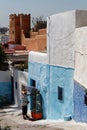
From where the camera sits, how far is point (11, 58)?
2491 cm

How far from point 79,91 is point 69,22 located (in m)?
2.59

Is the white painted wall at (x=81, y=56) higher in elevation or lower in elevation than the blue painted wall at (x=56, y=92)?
higher

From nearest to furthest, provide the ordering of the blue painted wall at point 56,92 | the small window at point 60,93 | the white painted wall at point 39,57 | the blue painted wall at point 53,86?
1. the blue painted wall at point 56,92
2. the blue painted wall at point 53,86
3. the small window at point 60,93
4. the white painted wall at point 39,57

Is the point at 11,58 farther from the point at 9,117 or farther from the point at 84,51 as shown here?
the point at 84,51

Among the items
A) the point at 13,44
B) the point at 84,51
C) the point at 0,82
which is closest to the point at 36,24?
the point at 13,44

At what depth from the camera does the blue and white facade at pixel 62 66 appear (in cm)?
1159

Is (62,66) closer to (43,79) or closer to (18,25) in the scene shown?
(43,79)

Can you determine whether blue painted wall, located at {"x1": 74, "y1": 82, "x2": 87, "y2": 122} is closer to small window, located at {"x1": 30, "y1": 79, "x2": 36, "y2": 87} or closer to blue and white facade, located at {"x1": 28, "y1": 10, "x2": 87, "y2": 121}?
blue and white facade, located at {"x1": 28, "y1": 10, "x2": 87, "y2": 121}

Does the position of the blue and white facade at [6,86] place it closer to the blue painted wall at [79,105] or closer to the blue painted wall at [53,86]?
the blue painted wall at [53,86]

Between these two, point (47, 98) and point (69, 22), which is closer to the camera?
point (69, 22)

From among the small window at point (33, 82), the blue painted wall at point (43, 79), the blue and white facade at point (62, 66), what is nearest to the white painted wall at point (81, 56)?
the blue and white facade at point (62, 66)

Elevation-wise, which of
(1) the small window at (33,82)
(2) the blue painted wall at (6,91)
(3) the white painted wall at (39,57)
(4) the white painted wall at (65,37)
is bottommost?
(2) the blue painted wall at (6,91)

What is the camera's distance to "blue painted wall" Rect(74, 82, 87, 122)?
1062cm

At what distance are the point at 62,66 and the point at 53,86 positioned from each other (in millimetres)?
1372
